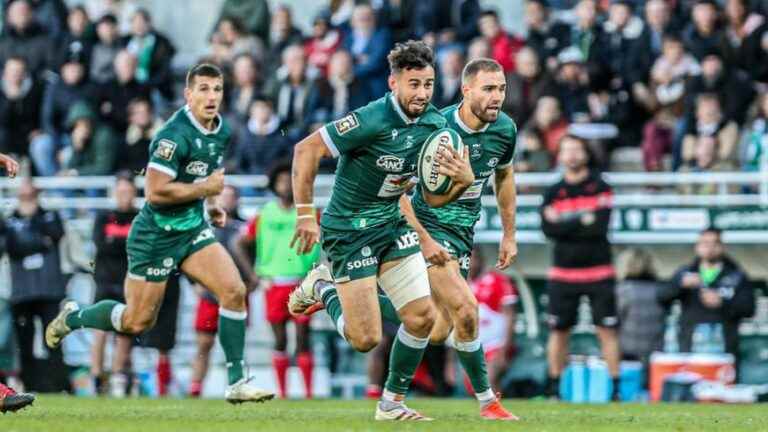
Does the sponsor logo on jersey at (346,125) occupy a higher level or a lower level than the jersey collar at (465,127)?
lower

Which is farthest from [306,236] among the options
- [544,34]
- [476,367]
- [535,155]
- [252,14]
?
[252,14]

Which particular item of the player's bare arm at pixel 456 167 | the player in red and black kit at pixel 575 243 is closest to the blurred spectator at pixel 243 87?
the player in red and black kit at pixel 575 243

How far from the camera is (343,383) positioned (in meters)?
19.2

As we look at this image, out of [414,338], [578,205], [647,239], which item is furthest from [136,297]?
Result: [647,239]

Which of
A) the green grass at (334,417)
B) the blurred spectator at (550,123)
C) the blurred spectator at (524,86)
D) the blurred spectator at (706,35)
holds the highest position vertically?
the blurred spectator at (706,35)

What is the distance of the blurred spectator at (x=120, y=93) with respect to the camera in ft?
69.3

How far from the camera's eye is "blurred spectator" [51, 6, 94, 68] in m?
22.0

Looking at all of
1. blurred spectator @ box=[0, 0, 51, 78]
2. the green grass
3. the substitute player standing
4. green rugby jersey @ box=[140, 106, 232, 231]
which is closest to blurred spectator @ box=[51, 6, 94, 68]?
blurred spectator @ box=[0, 0, 51, 78]

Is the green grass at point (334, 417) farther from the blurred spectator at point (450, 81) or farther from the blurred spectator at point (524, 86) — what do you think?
the blurred spectator at point (450, 81)

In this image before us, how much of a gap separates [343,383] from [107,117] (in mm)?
4616

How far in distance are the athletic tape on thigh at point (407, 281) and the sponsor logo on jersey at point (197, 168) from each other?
238 centimetres

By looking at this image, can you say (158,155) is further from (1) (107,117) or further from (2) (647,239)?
(1) (107,117)

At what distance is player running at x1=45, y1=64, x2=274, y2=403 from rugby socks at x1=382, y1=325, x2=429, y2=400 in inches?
69.2

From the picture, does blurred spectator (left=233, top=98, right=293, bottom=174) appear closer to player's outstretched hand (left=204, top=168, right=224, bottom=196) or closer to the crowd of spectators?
the crowd of spectators
